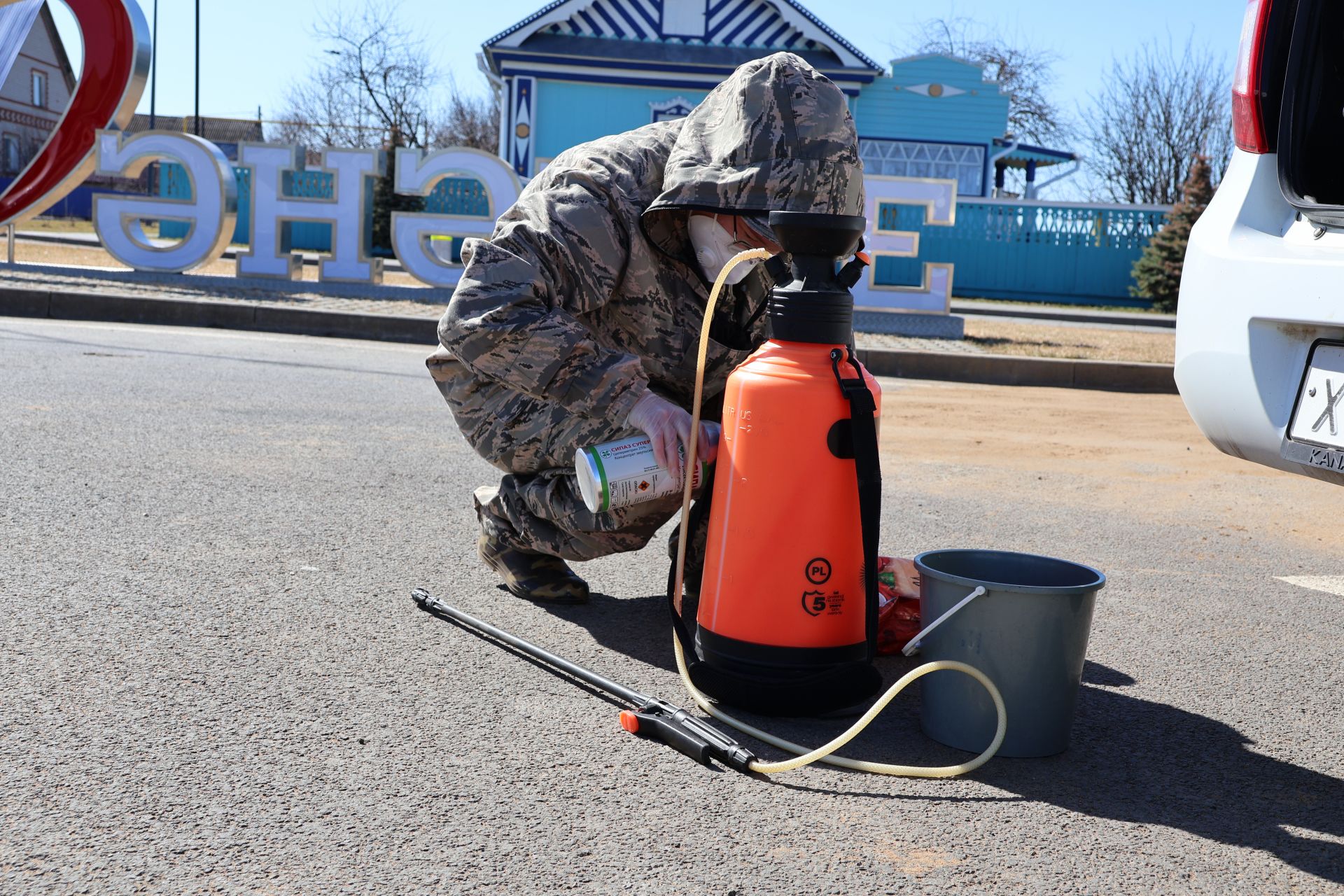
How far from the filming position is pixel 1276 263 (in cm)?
219

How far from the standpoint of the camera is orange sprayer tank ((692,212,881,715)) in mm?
2254

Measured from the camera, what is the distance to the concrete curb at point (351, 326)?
9.98 m

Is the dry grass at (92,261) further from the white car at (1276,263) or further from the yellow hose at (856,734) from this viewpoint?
the white car at (1276,263)

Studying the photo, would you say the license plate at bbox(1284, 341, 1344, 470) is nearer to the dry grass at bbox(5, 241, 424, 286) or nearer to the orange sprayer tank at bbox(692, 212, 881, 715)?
the orange sprayer tank at bbox(692, 212, 881, 715)

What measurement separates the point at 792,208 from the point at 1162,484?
140 inches

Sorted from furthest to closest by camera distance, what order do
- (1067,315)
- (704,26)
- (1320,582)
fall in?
(704,26) < (1067,315) < (1320,582)

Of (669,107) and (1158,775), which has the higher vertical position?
(669,107)

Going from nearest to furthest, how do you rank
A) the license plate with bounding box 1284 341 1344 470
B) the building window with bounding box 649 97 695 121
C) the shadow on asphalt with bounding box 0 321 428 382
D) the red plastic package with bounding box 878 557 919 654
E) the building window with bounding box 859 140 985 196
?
the license plate with bounding box 1284 341 1344 470 → the red plastic package with bounding box 878 557 919 654 → the shadow on asphalt with bounding box 0 321 428 382 → the building window with bounding box 649 97 695 121 → the building window with bounding box 859 140 985 196

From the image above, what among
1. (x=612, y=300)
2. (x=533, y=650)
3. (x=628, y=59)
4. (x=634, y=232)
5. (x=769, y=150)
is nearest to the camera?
(x=769, y=150)

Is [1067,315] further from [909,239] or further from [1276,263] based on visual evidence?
[1276,263]

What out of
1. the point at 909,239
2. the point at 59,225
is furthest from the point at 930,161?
the point at 59,225

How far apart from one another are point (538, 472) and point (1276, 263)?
1724 mm

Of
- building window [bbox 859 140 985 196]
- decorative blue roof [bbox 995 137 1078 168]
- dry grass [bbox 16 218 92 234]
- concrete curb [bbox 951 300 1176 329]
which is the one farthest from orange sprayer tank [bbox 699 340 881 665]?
dry grass [bbox 16 218 92 234]

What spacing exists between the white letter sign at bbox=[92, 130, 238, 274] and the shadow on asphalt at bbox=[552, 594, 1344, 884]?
462 inches
